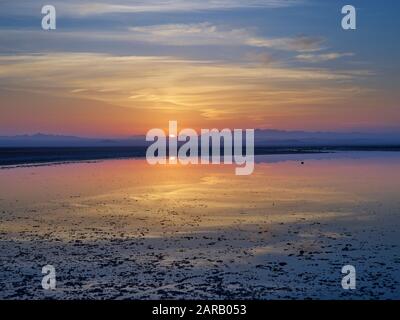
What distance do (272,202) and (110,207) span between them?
26.8 feet

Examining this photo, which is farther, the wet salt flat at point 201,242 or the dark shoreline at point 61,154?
the dark shoreline at point 61,154

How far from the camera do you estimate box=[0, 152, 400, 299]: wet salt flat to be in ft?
40.2

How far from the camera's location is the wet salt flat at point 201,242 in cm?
1224

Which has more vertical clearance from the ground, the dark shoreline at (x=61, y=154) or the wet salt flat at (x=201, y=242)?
the dark shoreline at (x=61, y=154)

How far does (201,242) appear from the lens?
16891 mm

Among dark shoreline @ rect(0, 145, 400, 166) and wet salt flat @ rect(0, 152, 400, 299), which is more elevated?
dark shoreline @ rect(0, 145, 400, 166)

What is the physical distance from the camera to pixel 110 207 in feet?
79.9

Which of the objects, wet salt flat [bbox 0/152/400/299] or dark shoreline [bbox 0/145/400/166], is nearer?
wet salt flat [bbox 0/152/400/299]

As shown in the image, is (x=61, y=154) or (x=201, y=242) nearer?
(x=201, y=242)

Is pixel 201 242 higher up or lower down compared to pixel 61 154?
lower down
